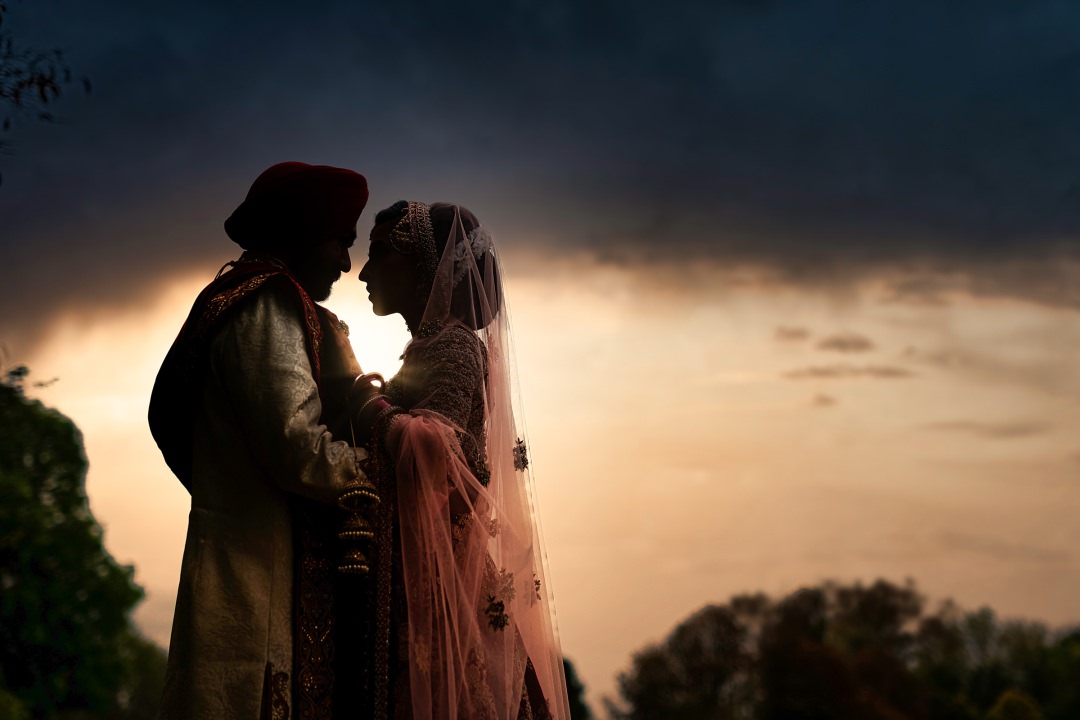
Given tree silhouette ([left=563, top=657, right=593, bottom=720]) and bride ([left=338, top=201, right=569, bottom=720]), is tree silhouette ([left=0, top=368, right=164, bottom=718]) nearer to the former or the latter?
tree silhouette ([left=563, top=657, right=593, bottom=720])

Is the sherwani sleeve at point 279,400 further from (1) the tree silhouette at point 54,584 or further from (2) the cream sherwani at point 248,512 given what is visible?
(1) the tree silhouette at point 54,584

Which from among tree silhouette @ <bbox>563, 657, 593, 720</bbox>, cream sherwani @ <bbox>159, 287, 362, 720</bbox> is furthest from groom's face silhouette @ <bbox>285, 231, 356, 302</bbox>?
tree silhouette @ <bbox>563, 657, 593, 720</bbox>

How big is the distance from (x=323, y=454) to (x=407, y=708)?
39.7 inches

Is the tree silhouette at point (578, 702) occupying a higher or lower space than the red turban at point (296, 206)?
higher

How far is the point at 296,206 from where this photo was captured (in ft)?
13.4

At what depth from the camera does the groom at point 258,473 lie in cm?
365

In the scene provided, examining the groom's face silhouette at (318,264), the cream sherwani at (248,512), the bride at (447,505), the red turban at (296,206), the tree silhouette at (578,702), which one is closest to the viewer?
the cream sherwani at (248,512)

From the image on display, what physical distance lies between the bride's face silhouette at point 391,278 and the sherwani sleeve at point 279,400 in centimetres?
54

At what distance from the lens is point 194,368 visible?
3920 mm

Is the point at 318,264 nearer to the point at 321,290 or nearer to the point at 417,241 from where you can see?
the point at 321,290

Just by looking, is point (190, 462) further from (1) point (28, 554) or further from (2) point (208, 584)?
(1) point (28, 554)

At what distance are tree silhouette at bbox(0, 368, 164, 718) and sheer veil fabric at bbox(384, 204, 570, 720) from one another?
15.2 metres

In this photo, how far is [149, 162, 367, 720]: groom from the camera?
12.0 feet

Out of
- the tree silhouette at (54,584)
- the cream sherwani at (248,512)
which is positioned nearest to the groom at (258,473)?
the cream sherwani at (248,512)
